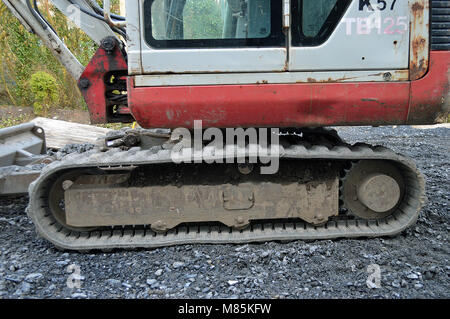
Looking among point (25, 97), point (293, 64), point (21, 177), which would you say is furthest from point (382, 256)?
point (25, 97)

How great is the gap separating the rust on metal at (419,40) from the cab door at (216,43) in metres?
0.84

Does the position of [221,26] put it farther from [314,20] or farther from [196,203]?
[196,203]

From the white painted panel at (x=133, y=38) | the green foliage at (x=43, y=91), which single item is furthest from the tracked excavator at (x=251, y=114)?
the green foliage at (x=43, y=91)

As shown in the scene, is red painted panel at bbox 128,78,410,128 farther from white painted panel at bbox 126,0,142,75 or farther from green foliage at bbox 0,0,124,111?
green foliage at bbox 0,0,124,111

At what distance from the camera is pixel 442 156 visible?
5.63 m

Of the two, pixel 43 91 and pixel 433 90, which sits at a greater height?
pixel 433 90

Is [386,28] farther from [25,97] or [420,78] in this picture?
[25,97]

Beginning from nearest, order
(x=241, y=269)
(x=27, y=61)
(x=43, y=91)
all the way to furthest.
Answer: (x=241, y=269)
(x=43, y=91)
(x=27, y=61)

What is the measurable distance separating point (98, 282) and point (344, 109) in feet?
6.36

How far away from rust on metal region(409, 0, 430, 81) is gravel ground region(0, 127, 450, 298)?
47.4 inches

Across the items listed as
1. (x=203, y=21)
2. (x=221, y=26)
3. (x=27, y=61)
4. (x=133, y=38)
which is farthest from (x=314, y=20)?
(x=27, y=61)

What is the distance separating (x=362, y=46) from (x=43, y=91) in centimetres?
867

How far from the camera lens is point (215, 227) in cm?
296

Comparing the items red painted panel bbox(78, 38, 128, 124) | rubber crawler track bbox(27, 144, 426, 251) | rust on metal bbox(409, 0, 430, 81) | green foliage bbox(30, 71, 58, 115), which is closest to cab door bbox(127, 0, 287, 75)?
red painted panel bbox(78, 38, 128, 124)
